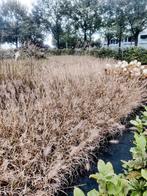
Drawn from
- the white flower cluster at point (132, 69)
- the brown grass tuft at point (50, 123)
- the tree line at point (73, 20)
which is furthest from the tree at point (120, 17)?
the brown grass tuft at point (50, 123)

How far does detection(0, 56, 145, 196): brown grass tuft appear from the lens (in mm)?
2707

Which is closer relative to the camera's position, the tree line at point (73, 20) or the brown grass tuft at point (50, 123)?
the brown grass tuft at point (50, 123)

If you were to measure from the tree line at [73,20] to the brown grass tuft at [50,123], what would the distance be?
2748 centimetres

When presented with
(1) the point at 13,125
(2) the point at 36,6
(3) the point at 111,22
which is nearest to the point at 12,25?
(2) the point at 36,6

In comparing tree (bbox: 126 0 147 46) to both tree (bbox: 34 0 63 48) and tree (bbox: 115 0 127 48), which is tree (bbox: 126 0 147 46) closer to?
tree (bbox: 115 0 127 48)

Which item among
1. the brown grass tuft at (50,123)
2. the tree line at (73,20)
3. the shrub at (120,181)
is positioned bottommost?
the brown grass tuft at (50,123)

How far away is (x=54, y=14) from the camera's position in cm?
3981

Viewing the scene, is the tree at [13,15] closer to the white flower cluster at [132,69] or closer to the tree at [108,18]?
the tree at [108,18]

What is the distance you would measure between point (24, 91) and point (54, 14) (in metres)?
36.6

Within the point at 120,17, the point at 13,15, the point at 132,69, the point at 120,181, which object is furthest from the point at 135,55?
the point at 13,15

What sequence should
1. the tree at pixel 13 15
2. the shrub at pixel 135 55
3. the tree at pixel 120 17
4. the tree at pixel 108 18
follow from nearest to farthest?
the shrub at pixel 135 55 → the tree at pixel 120 17 → the tree at pixel 108 18 → the tree at pixel 13 15

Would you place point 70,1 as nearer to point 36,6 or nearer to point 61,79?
point 36,6

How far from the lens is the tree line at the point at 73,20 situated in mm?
34281

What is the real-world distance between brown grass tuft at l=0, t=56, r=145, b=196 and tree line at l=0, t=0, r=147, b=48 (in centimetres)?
2748
